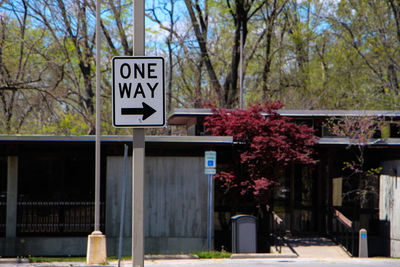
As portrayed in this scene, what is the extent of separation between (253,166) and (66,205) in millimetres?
6220

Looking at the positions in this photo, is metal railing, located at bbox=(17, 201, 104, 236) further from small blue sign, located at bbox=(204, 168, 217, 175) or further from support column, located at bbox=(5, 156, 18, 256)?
small blue sign, located at bbox=(204, 168, 217, 175)

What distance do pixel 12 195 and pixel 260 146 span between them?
8089mm

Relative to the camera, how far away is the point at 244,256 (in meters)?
17.1

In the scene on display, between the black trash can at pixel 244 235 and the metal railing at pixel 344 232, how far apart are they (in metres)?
3.36

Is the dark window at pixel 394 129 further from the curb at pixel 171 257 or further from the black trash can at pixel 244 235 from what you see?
the curb at pixel 171 257

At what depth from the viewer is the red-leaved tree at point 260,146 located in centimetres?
1828

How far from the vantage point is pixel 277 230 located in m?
20.8

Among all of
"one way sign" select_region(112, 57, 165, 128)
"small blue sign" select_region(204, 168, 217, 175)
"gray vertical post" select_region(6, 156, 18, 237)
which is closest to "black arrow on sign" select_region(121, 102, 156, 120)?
"one way sign" select_region(112, 57, 165, 128)

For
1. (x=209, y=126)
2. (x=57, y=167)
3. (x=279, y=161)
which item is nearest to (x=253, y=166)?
(x=279, y=161)

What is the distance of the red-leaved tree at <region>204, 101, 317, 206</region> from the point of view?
60.0 feet

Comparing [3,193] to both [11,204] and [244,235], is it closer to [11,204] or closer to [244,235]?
[11,204]

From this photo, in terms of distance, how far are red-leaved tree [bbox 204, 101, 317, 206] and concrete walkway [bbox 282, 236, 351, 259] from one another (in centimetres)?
198

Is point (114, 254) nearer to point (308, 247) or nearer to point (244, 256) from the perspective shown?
point (244, 256)

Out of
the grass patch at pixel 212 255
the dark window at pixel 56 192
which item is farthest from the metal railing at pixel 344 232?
the dark window at pixel 56 192
